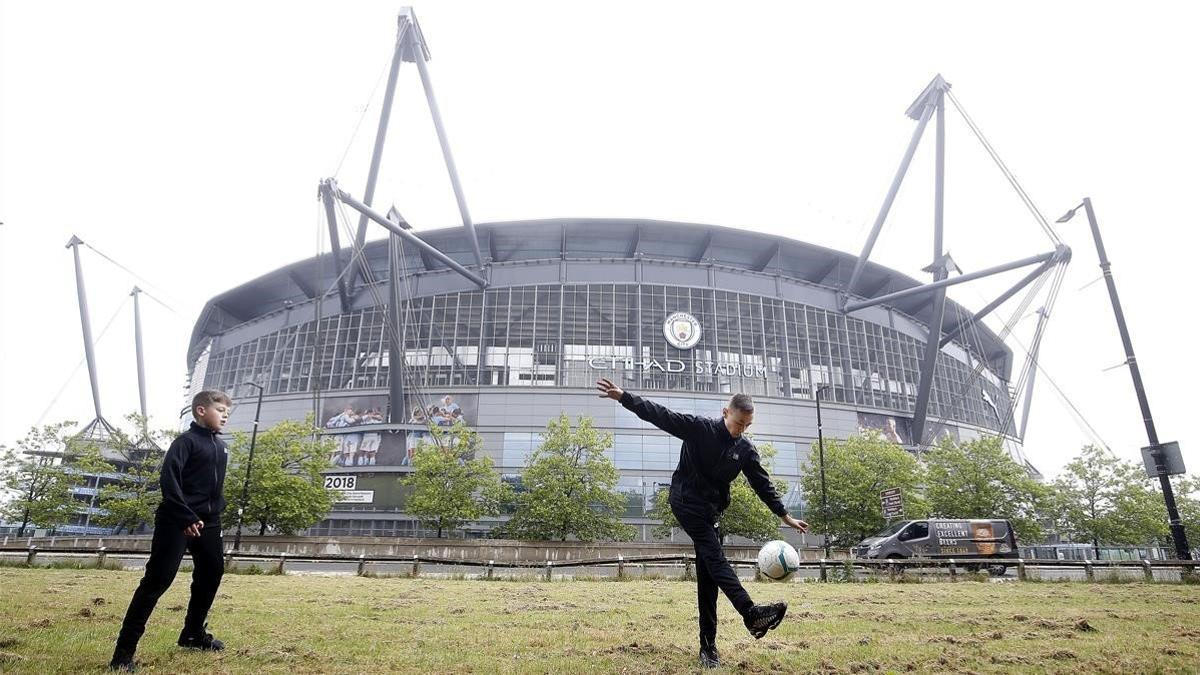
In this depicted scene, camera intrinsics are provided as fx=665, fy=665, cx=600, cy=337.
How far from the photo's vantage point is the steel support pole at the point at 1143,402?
1390cm

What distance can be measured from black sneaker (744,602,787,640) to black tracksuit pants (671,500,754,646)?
0.07 meters

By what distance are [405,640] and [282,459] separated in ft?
128

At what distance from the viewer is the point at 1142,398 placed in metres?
15.5

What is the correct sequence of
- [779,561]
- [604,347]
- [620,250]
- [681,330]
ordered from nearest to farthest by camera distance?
[779,561], [604,347], [681,330], [620,250]

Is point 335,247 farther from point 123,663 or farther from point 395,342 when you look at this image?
point 123,663

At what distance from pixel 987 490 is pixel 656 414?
41866mm

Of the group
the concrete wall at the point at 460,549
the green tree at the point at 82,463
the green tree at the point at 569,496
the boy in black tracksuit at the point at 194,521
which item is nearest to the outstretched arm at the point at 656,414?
the boy in black tracksuit at the point at 194,521

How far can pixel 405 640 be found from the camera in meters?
5.55

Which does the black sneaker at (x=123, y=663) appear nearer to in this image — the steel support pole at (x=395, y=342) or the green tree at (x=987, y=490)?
the green tree at (x=987, y=490)

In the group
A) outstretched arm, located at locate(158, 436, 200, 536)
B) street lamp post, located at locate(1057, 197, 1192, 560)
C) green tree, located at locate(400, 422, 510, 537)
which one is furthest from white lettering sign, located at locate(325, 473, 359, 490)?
outstretched arm, located at locate(158, 436, 200, 536)

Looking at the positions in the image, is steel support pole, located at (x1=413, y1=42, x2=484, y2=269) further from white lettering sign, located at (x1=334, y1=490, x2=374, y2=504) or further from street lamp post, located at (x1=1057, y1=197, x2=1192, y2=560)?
street lamp post, located at (x1=1057, y1=197, x2=1192, y2=560)

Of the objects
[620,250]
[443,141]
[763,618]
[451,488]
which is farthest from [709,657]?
[620,250]

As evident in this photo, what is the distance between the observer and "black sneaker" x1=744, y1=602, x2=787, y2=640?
4.66 m

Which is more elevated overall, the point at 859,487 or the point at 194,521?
the point at 859,487
